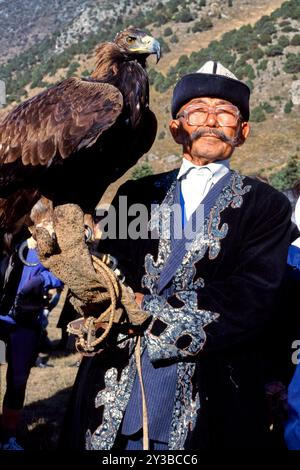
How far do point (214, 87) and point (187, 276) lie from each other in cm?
92

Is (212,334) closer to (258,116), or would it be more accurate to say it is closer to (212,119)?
(212,119)

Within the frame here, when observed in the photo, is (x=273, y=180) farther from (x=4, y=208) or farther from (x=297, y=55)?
(x=4, y=208)

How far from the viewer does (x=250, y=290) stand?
247cm

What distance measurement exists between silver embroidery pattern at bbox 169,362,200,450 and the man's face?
0.98m

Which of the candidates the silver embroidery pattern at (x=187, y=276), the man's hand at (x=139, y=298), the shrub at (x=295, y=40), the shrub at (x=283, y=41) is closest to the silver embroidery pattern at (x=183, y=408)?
the silver embroidery pattern at (x=187, y=276)

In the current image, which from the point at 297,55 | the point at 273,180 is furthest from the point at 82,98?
the point at 297,55

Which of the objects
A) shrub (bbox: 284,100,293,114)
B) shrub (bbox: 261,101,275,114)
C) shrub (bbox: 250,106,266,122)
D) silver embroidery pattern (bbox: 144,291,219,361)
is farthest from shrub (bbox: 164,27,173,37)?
silver embroidery pattern (bbox: 144,291,219,361)

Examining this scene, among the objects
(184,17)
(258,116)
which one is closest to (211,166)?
(258,116)

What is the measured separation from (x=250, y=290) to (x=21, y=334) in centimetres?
307

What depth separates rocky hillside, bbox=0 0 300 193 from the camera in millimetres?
34000

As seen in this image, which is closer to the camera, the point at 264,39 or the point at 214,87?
the point at 214,87

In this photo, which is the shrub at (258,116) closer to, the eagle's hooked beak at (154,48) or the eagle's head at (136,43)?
the eagle's hooked beak at (154,48)

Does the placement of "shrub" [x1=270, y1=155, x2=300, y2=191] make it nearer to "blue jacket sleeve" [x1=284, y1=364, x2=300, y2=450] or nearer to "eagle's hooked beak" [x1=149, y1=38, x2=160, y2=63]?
"eagle's hooked beak" [x1=149, y1=38, x2=160, y2=63]

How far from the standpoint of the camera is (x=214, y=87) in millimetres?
2842
